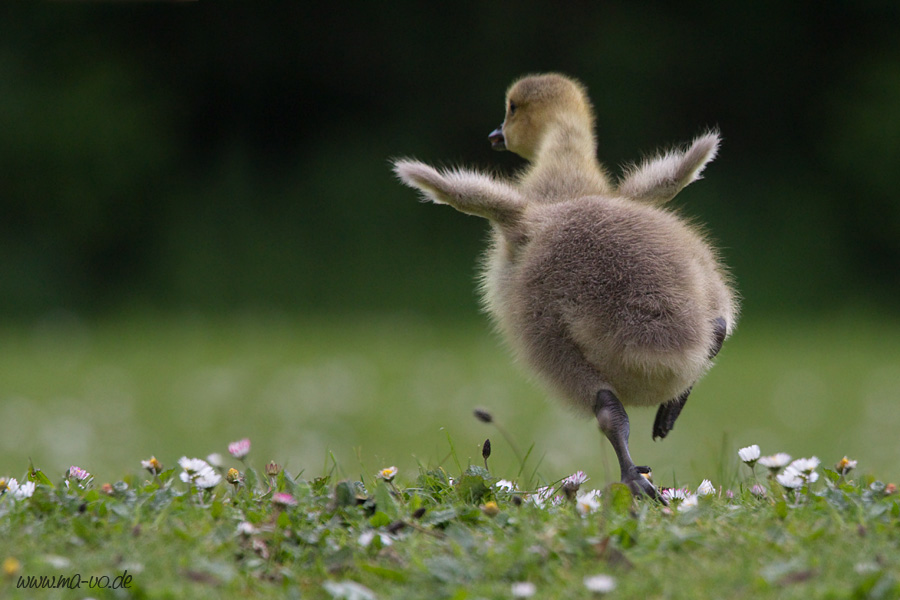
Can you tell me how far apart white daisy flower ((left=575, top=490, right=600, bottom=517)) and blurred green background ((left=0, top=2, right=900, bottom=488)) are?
5138 mm

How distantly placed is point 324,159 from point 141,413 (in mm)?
4589

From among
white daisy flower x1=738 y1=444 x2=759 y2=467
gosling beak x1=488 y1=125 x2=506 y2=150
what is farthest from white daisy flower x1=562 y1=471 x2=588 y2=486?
gosling beak x1=488 y1=125 x2=506 y2=150

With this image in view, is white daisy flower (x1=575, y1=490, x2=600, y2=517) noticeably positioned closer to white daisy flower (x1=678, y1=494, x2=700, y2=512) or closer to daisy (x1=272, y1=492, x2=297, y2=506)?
white daisy flower (x1=678, y1=494, x2=700, y2=512)

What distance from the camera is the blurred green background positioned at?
28.8 ft

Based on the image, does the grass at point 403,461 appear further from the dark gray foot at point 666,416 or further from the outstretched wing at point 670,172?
the outstretched wing at point 670,172

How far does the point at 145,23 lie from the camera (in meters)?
11.7

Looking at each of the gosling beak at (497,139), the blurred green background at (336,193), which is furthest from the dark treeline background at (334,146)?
the gosling beak at (497,139)

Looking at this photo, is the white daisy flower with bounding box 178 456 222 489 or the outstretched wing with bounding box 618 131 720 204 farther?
the outstretched wing with bounding box 618 131 720 204

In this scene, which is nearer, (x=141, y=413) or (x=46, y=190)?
(x=141, y=413)

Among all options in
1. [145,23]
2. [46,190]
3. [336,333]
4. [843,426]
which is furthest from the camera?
[145,23]

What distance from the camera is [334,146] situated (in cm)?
1130

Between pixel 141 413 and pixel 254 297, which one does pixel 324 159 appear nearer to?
pixel 254 297

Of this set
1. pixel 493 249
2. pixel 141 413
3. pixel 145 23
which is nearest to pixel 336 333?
pixel 141 413

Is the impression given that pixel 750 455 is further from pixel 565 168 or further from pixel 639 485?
pixel 565 168
